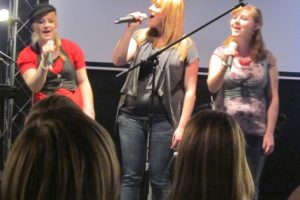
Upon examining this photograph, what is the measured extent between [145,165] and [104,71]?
138 centimetres

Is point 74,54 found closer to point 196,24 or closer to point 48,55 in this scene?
point 48,55

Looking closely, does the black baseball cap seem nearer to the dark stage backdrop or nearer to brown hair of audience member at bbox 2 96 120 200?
the dark stage backdrop

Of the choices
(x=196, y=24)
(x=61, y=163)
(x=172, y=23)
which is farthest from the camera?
(x=196, y=24)

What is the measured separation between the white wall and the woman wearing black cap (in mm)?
1038

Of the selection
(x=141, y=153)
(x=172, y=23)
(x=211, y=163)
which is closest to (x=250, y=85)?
(x=172, y=23)

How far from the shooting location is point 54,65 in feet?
9.35

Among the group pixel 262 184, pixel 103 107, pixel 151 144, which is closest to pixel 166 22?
pixel 151 144

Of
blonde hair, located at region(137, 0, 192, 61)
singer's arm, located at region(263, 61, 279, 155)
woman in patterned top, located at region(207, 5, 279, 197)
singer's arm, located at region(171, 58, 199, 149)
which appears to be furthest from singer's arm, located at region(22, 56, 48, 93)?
singer's arm, located at region(263, 61, 279, 155)

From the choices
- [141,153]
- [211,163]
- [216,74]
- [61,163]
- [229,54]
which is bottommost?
[141,153]

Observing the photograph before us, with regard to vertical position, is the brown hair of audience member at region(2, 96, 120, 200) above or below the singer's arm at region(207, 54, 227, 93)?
below

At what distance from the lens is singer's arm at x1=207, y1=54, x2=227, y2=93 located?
2.76 meters

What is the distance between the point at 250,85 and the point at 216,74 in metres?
0.22

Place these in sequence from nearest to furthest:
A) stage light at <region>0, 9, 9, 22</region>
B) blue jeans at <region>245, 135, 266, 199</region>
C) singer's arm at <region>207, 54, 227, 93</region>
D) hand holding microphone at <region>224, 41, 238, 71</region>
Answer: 1. hand holding microphone at <region>224, 41, 238, 71</region>
2. singer's arm at <region>207, 54, 227, 93</region>
3. blue jeans at <region>245, 135, 266, 199</region>
4. stage light at <region>0, 9, 9, 22</region>

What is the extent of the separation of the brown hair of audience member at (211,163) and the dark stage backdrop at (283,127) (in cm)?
A: 254
